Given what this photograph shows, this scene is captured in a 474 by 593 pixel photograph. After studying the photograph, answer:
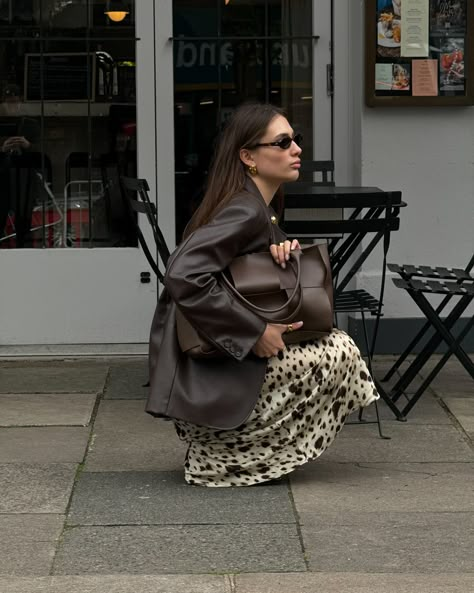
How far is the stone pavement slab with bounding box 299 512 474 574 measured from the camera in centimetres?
464

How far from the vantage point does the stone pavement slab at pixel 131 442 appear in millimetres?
6031

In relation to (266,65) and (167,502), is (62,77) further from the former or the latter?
(167,502)

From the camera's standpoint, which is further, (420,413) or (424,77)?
(424,77)

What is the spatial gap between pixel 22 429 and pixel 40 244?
209 centimetres

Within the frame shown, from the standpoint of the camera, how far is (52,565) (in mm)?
4652

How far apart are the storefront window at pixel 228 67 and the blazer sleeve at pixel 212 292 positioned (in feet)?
10.4

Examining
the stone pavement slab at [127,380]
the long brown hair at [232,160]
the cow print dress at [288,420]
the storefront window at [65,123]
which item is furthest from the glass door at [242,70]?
the cow print dress at [288,420]

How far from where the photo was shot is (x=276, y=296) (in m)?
5.34

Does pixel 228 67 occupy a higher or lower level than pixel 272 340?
higher

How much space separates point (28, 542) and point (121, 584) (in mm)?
599

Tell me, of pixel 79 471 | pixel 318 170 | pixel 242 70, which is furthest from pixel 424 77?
pixel 79 471

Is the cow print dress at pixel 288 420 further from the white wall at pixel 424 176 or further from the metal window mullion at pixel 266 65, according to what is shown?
the metal window mullion at pixel 266 65

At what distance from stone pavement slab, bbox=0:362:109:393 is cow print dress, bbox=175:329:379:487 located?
2.08m

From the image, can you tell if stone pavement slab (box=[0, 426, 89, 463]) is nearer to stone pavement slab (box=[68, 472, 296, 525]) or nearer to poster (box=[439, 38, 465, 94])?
stone pavement slab (box=[68, 472, 296, 525])
